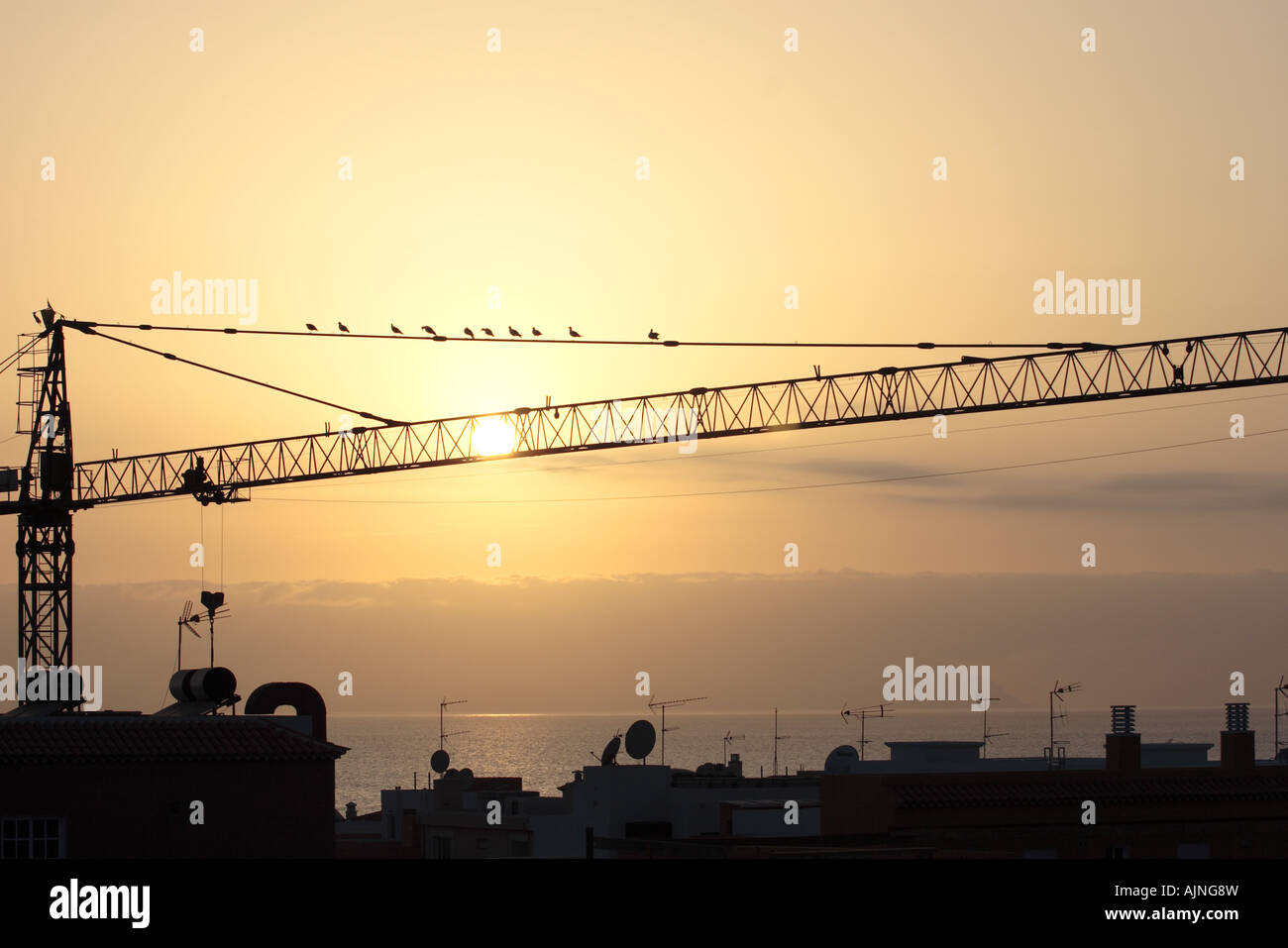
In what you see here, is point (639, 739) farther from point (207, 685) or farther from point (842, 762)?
point (207, 685)

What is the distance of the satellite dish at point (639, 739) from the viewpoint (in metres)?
50.8

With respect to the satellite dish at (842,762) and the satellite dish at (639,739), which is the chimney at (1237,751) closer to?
the satellite dish at (842,762)

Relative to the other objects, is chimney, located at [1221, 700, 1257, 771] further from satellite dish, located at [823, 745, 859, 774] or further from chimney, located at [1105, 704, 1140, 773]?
satellite dish, located at [823, 745, 859, 774]

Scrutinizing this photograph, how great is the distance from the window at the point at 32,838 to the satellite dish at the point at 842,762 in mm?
26787

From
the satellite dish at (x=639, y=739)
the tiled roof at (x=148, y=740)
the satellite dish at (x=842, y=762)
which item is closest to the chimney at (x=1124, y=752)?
the satellite dish at (x=842, y=762)

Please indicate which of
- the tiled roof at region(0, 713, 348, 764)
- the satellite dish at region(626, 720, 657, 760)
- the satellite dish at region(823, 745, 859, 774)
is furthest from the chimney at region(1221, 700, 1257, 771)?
the tiled roof at region(0, 713, 348, 764)

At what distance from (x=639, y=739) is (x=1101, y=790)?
1609 cm

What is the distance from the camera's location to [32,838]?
108 ft

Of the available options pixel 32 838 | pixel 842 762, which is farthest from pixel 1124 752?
pixel 32 838

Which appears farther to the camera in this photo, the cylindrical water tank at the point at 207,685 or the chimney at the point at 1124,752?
the chimney at the point at 1124,752

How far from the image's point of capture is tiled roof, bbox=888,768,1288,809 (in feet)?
125
